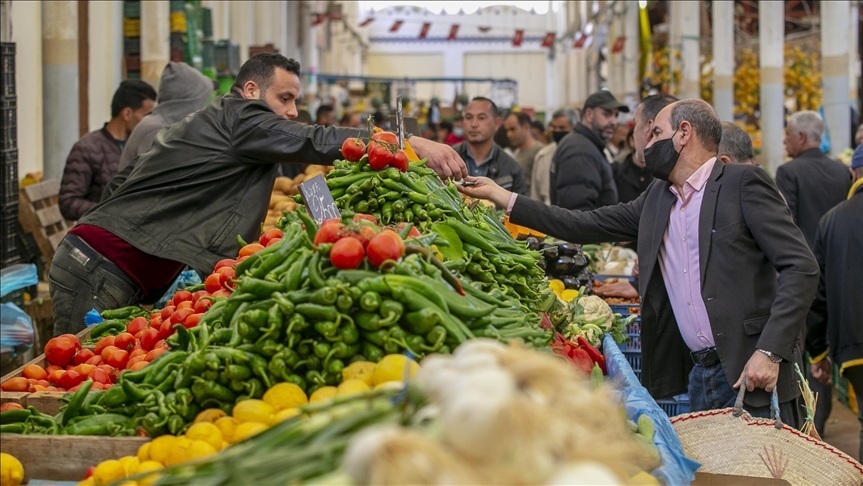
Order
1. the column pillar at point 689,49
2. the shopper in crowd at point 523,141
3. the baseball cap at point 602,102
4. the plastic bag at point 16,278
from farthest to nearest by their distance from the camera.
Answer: the column pillar at point 689,49 < the shopper in crowd at point 523,141 < the baseball cap at point 602,102 < the plastic bag at point 16,278

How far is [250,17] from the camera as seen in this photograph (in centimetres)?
2195

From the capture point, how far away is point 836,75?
17.4 metres

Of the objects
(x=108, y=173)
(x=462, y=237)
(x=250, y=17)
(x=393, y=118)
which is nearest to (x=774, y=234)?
(x=462, y=237)


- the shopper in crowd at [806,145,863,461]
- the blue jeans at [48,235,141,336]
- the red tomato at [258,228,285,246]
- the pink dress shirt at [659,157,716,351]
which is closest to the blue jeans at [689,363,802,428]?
the pink dress shirt at [659,157,716,351]

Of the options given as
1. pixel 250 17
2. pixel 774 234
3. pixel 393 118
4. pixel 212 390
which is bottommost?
pixel 212 390

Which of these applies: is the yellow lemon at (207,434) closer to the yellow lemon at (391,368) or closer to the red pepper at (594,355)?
the yellow lemon at (391,368)

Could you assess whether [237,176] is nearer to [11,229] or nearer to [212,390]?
[212,390]

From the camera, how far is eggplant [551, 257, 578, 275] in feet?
22.7

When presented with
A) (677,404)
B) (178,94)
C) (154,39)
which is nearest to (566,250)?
(677,404)

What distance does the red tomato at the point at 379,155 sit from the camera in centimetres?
469

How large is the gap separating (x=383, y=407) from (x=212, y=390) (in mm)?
1079

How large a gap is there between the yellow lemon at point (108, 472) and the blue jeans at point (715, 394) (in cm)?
266

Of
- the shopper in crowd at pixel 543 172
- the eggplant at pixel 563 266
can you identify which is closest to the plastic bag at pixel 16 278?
the eggplant at pixel 563 266

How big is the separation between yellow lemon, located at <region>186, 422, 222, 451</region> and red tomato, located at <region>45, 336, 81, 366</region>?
5.12ft
